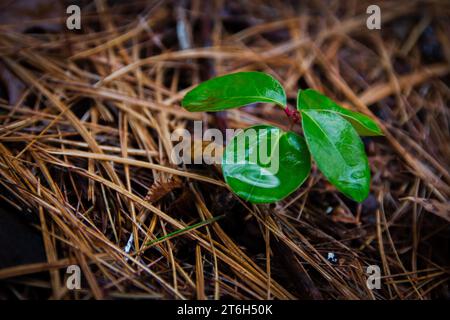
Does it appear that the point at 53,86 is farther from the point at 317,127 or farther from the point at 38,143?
the point at 317,127

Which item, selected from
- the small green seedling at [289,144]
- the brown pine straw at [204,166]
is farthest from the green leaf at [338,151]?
the brown pine straw at [204,166]

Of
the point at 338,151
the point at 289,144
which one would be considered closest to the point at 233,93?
the point at 289,144

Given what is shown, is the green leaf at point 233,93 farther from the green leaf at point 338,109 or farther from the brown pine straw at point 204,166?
the brown pine straw at point 204,166

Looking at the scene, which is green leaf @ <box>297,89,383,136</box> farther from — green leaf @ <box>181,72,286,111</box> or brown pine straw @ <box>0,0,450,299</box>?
brown pine straw @ <box>0,0,450,299</box>

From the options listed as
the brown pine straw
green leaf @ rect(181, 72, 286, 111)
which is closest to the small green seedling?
green leaf @ rect(181, 72, 286, 111)

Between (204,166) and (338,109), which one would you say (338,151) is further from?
(204,166)
